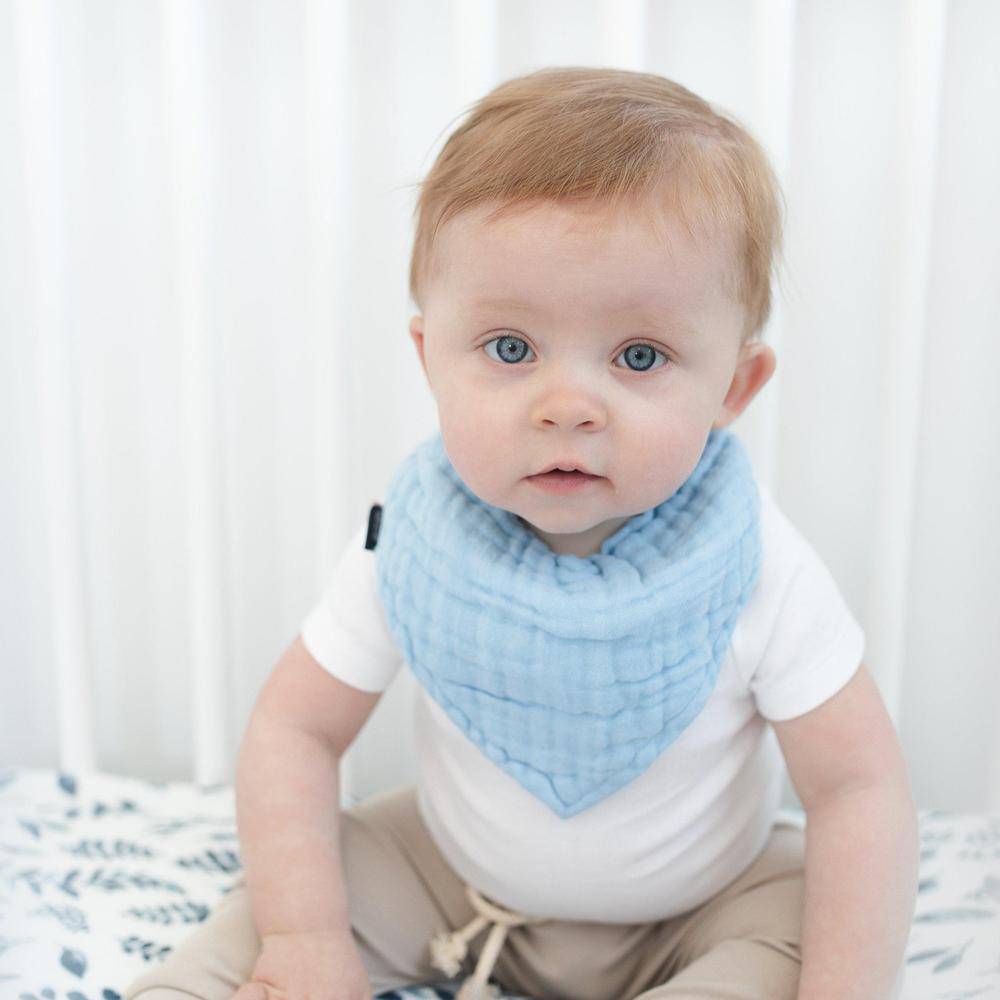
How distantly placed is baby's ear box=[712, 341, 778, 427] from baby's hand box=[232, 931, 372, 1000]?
429 millimetres

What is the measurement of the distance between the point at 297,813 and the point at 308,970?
108 millimetres

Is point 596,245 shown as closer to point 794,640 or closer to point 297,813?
point 794,640

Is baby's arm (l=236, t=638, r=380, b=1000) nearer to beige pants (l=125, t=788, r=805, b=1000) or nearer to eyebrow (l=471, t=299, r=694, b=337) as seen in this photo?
beige pants (l=125, t=788, r=805, b=1000)

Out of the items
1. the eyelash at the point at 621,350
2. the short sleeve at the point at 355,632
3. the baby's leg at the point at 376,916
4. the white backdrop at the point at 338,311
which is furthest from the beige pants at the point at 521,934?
the eyelash at the point at 621,350

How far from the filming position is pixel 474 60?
1009 mm

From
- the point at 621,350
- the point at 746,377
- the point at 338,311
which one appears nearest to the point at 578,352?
the point at 621,350

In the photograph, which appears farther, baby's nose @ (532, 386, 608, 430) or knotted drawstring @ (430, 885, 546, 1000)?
knotted drawstring @ (430, 885, 546, 1000)

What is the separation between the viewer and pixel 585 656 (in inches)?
30.4

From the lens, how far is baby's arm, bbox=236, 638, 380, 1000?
2.68 feet

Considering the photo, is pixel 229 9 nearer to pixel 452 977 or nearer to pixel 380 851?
pixel 380 851

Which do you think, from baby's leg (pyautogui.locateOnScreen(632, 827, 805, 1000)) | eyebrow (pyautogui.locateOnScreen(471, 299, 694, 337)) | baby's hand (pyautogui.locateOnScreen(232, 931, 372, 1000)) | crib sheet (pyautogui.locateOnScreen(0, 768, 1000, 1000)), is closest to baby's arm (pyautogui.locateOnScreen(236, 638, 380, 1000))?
baby's hand (pyautogui.locateOnScreen(232, 931, 372, 1000))

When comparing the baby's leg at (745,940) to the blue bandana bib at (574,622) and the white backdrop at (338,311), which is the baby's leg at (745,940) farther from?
the white backdrop at (338,311)

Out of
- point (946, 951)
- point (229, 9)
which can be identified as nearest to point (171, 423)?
point (229, 9)

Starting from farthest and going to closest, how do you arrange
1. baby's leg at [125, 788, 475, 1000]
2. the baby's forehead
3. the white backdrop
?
1. the white backdrop
2. baby's leg at [125, 788, 475, 1000]
3. the baby's forehead
